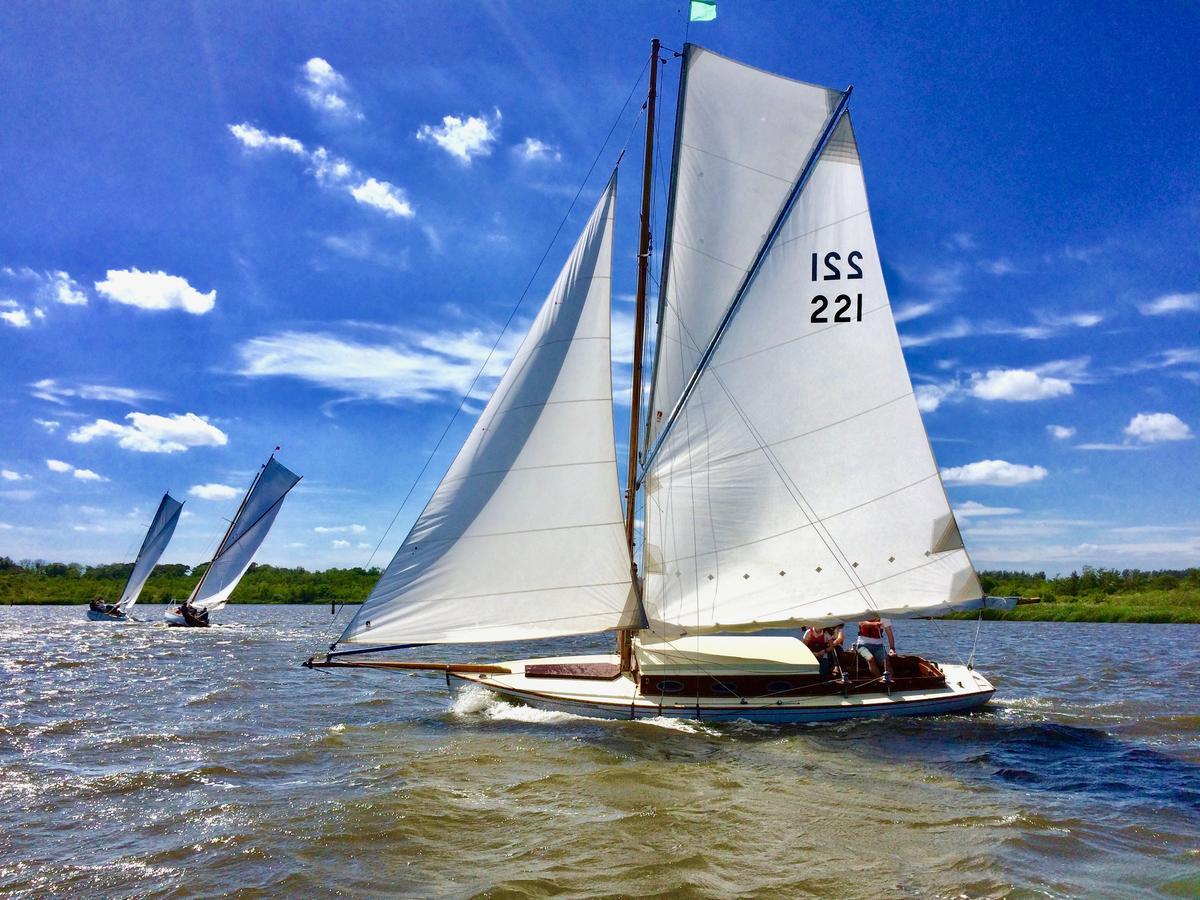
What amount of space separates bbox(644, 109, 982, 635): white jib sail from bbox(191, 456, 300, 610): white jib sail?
160 ft

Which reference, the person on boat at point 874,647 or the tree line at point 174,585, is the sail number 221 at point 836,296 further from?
the tree line at point 174,585

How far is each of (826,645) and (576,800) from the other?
865 cm

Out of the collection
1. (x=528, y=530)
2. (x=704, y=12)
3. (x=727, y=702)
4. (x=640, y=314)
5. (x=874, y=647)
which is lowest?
(x=727, y=702)

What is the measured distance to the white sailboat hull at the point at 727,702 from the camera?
16359 mm

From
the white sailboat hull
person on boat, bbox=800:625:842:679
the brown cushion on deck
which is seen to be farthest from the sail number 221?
the brown cushion on deck

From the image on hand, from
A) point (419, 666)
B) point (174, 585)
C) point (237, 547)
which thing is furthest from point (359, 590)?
point (419, 666)

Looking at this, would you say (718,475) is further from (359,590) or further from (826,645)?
(359,590)

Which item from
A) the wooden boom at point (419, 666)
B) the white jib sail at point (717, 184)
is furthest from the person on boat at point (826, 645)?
the wooden boom at point (419, 666)

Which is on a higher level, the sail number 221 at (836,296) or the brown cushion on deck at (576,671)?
the sail number 221 at (836,296)

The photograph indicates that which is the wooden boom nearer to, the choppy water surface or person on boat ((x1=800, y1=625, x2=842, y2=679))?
the choppy water surface

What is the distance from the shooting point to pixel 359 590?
375 feet

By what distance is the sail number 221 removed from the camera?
17875 mm

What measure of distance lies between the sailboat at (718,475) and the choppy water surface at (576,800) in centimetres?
134

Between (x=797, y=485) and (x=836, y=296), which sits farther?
(x=836, y=296)
